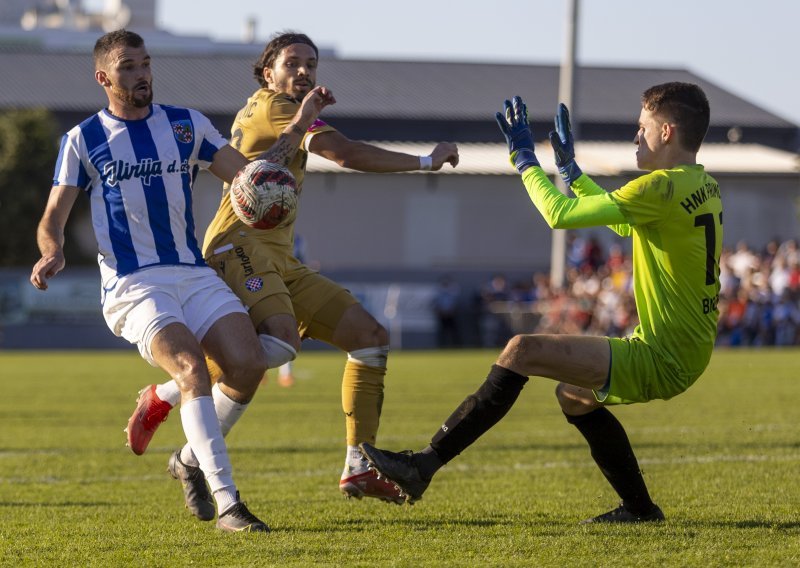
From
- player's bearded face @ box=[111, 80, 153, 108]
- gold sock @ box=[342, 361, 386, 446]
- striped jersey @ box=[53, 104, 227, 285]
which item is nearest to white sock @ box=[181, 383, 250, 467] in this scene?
gold sock @ box=[342, 361, 386, 446]

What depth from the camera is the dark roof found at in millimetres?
45969

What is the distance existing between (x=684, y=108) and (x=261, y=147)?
213 centimetres

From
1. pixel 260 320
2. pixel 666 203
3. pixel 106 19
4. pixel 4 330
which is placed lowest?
pixel 4 330

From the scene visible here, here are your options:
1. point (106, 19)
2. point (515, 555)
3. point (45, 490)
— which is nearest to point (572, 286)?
point (45, 490)

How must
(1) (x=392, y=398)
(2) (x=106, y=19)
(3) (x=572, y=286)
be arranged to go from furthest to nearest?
(2) (x=106, y=19)
(3) (x=572, y=286)
(1) (x=392, y=398)

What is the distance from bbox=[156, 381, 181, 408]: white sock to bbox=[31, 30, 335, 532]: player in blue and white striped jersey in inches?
10.4

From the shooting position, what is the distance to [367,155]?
6.40 metres

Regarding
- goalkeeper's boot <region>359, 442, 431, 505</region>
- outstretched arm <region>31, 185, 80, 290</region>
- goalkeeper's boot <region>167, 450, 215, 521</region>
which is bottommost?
goalkeeper's boot <region>167, 450, 215, 521</region>

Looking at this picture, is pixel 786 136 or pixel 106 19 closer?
pixel 786 136

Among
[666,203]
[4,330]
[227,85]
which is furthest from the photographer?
[227,85]

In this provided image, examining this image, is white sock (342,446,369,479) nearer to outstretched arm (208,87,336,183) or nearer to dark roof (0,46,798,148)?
outstretched arm (208,87,336,183)

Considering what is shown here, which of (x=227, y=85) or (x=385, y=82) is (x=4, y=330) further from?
(x=385, y=82)

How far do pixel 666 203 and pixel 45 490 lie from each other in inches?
156

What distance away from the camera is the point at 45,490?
744 centimetres
